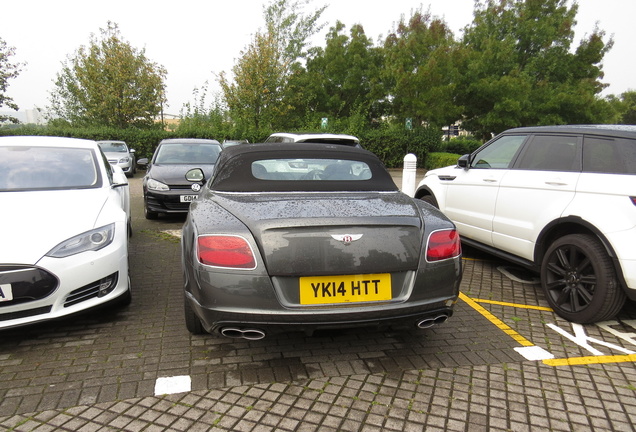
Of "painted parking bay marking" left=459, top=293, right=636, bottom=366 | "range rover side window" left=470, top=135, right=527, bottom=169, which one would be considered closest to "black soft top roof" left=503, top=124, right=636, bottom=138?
"range rover side window" left=470, top=135, right=527, bottom=169

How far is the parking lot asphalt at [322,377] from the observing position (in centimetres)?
242

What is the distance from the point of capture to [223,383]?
9.07 feet

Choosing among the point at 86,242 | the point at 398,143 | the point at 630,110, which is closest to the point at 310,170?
the point at 86,242

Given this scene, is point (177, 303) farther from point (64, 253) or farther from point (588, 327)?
point (588, 327)

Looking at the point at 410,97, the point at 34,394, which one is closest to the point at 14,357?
the point at 34,394

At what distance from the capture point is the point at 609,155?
381 centimetres

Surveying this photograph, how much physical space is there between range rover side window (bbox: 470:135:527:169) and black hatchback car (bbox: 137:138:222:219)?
4.80 metres

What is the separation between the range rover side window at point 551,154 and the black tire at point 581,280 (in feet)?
2.53

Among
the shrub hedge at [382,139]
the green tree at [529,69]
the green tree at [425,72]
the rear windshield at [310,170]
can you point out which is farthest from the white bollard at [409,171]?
the green tree at [529,69]

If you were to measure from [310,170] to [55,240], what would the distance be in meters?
2.03

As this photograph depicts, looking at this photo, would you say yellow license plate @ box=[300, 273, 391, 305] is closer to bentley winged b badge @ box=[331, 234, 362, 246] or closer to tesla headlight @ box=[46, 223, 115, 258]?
bentley winged b badge @ box=[331, 234, 362, 246]

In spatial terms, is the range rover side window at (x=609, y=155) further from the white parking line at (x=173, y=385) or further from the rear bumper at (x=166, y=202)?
the rear bumper at (x=166, y=202)

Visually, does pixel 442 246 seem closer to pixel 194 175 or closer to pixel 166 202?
pixel 194 175

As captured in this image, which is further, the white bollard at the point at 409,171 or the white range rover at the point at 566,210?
the white bollard at the point at 409,171
